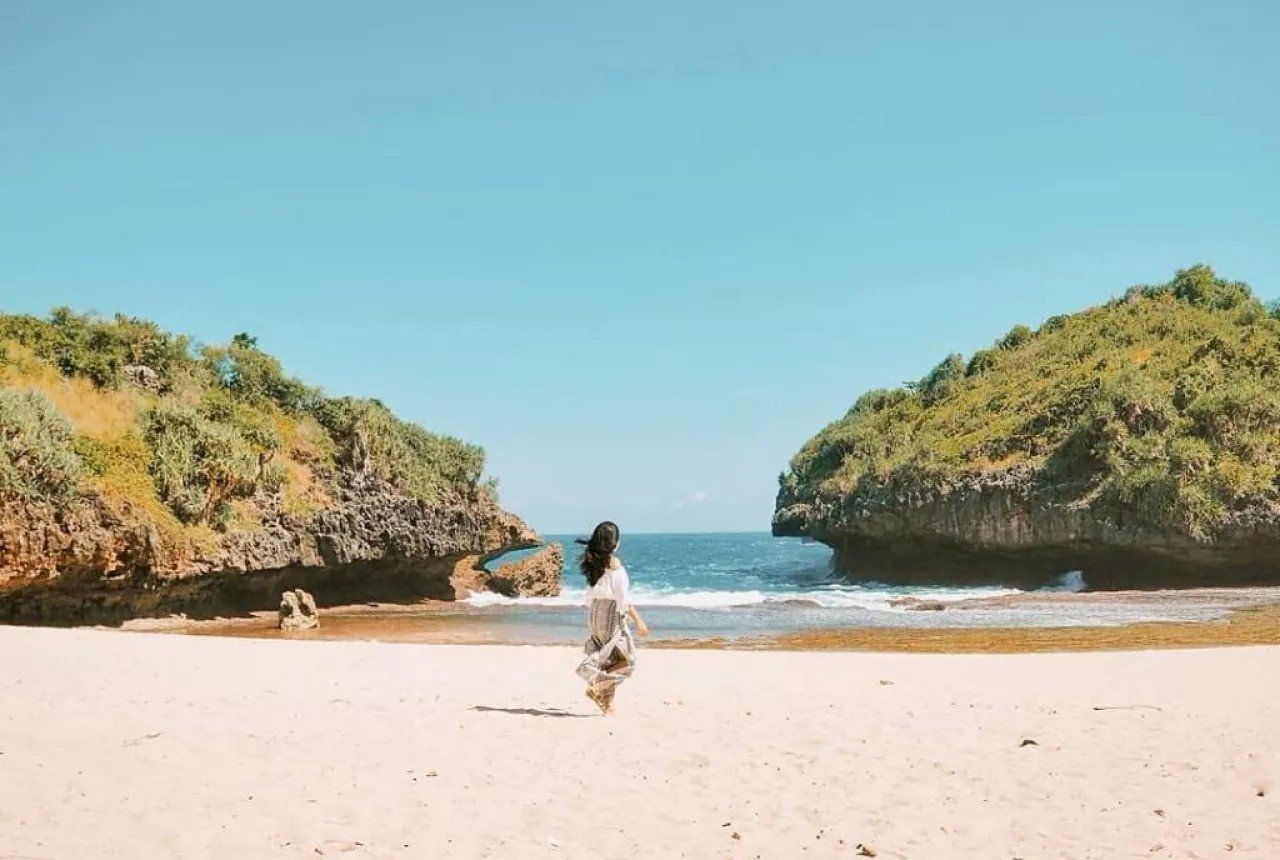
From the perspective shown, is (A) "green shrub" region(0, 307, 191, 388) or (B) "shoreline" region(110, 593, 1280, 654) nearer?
(B) "shoreline" region(110, 593, 1280, 654)

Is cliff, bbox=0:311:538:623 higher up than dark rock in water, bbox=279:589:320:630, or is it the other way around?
cliff, bbox=0:311:538:623

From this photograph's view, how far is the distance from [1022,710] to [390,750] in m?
6.48

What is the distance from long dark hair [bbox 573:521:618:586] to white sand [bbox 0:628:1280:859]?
1.51 metres

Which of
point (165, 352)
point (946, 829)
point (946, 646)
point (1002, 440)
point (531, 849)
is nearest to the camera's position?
point (531, 849)

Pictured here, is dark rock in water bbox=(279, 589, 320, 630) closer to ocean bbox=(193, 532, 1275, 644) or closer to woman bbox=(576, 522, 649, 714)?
ocean bbox=(193, 532, 1275, 644)

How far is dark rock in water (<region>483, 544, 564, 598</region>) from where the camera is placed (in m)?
40.6

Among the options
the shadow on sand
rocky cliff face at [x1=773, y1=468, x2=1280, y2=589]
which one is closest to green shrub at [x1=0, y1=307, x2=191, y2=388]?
the shadow on sand

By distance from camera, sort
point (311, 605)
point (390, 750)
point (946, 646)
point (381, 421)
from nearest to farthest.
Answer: point (390, 750)
point (946, 646)
point (311, 605)
point (381, 421)

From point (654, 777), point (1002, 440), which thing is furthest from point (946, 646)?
point (1002, 440)

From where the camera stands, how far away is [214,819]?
6.05 m

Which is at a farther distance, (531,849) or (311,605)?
(311,605)

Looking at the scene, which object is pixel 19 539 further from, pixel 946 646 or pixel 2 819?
pixel 946 646

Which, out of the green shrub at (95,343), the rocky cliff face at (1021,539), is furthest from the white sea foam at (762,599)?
the green shrub at (95,343)

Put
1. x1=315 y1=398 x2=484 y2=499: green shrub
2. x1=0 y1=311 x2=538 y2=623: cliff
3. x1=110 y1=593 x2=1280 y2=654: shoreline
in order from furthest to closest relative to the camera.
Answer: x1=315 y1=398 x2=484 y2=499: green shrub, x1=0 y1=311 x2=538 y2=623: cliff, x1=110 y1=593 x2=1280 y2=654: shoreline
